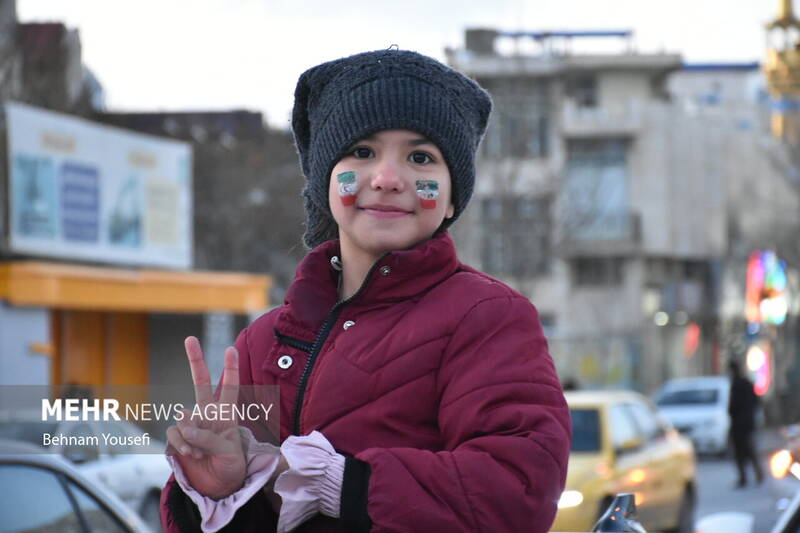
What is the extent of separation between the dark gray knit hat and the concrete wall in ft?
66.1

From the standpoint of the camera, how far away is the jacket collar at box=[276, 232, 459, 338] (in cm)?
252

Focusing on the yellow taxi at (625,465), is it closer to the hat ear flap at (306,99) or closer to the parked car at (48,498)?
the parked car at (48,498)

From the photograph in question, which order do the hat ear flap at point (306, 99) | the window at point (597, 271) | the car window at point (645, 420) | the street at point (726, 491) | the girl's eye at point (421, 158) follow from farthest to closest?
1. the window at point (597, 271)
2. the street at point (726, 491)
3. the car window at point (645, 420)
4. the hat ear flap at point (306, 99)
5. the girl's eye at point (421, 158)

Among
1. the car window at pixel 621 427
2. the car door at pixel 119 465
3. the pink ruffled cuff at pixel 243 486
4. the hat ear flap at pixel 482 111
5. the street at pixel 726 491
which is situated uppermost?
the hat ear flap at pixel 482 111

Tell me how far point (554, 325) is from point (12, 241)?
33.0 meters

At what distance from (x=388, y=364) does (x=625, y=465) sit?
33.8ft

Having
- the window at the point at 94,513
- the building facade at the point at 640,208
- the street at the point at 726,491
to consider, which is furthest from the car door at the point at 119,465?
the building facade at the point at 640,208

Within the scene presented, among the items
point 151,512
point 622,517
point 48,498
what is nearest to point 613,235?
point 151,512

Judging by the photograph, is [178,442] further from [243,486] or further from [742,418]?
[742,418]

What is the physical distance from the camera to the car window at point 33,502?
4273 mm

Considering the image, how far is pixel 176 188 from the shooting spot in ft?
92.4

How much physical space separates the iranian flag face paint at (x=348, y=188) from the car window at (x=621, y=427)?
10214mm

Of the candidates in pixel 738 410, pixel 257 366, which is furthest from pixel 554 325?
pixel 257 366

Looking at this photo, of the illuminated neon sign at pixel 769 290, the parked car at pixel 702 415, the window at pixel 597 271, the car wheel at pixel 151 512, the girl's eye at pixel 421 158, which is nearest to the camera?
the girl's eye at pixel 421 158
